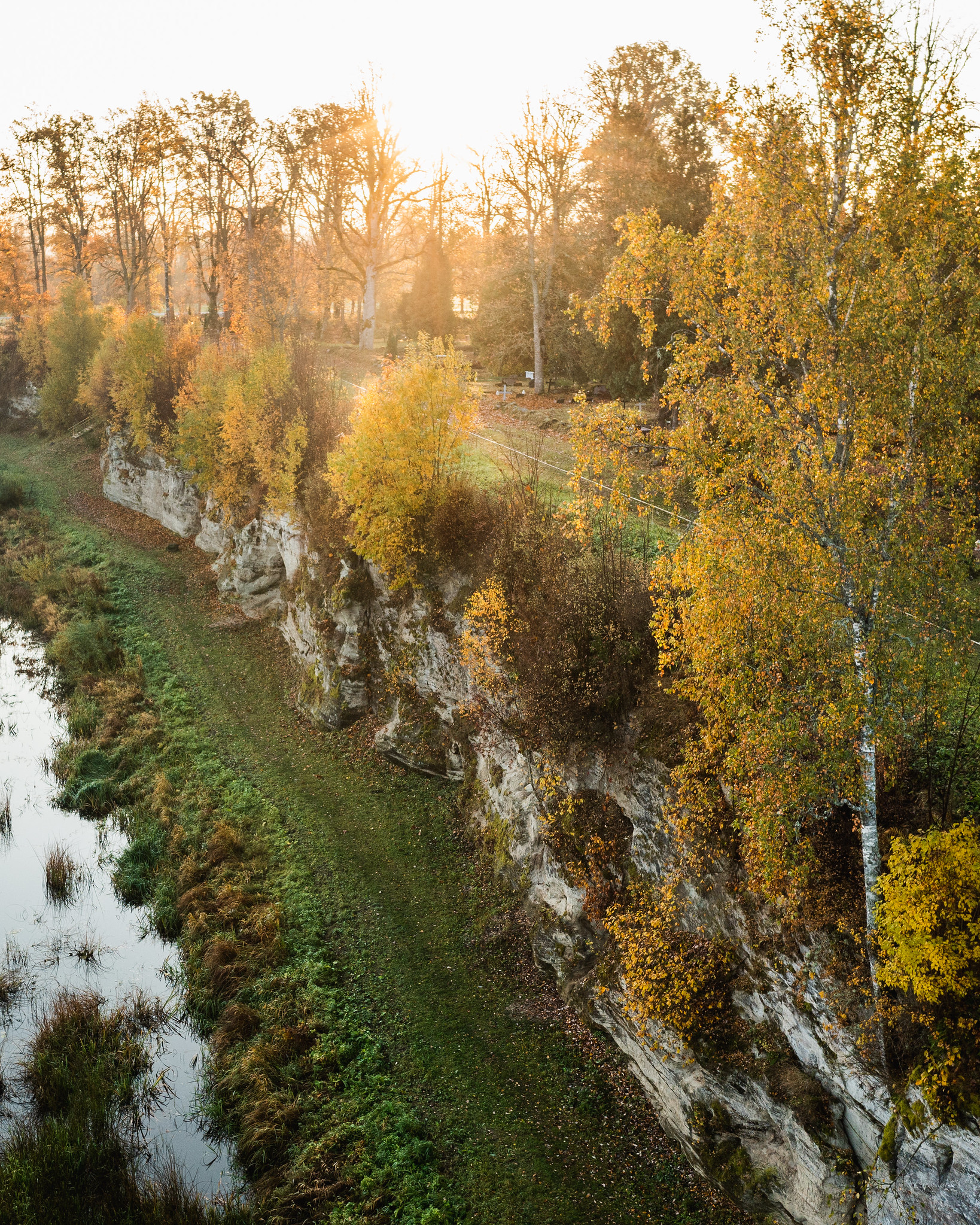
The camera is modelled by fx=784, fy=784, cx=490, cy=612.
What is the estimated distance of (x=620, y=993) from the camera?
13.9 meters

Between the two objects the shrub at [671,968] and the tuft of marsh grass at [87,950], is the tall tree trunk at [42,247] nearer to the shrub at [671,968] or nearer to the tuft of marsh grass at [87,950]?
the tuft of marsh grass at [87,950]

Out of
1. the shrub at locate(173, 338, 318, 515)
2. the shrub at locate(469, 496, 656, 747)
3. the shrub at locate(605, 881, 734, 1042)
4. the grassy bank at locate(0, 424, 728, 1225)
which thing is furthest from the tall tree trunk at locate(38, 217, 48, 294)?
the shrub at locate(605, 881, 734, 1042)

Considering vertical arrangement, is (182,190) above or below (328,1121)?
above

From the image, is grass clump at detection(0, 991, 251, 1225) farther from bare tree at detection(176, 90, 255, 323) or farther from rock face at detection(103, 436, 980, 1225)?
bare tree at detection(176, 90, 255, 323)

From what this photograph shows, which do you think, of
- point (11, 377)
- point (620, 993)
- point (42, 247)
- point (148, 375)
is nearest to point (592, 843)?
point (620, 993)

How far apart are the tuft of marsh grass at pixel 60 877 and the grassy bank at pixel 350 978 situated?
4.15 ft

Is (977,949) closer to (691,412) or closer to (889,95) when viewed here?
(691,412)

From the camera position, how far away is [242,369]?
118 feet

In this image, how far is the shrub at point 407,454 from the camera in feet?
70.9

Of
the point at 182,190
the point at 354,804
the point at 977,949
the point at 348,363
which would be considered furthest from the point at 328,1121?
the point at 182,190

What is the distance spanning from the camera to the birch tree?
8758 mm

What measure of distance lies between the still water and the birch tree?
35.9ft

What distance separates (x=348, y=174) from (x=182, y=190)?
13.3m

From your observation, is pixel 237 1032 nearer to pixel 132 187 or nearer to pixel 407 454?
pixel 407 454
